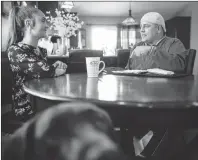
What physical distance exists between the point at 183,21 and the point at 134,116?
606 cm

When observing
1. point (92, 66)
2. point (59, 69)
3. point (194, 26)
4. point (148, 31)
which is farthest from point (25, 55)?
point (194, 26)

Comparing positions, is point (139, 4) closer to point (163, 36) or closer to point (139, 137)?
point (163, 36)

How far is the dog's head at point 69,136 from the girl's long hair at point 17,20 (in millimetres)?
743

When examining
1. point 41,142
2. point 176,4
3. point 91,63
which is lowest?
point 41,142

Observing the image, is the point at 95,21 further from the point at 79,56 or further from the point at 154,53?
the point at 154,53

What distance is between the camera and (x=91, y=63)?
1.03m

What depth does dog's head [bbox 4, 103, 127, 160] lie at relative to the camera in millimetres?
391

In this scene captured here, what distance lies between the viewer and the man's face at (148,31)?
1875mm

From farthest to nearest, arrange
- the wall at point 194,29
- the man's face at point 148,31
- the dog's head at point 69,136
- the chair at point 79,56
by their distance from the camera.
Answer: the wall at point 194,29, the chair at point 79,56, the man's face at point 148,31, the dog's head at point 69,136

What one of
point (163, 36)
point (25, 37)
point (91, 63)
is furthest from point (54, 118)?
point (163, 36)

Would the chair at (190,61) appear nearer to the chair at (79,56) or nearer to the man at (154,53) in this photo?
the man at (154,53)

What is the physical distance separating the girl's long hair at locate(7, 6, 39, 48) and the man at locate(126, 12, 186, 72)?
695mm

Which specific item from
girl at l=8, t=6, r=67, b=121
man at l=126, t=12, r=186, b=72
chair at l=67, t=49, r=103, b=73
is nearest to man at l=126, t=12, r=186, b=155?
man at l=126, t=12, r=186, b=72

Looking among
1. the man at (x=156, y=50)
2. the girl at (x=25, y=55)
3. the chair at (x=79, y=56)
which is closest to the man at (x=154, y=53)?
the man at (x=156, y=50)
